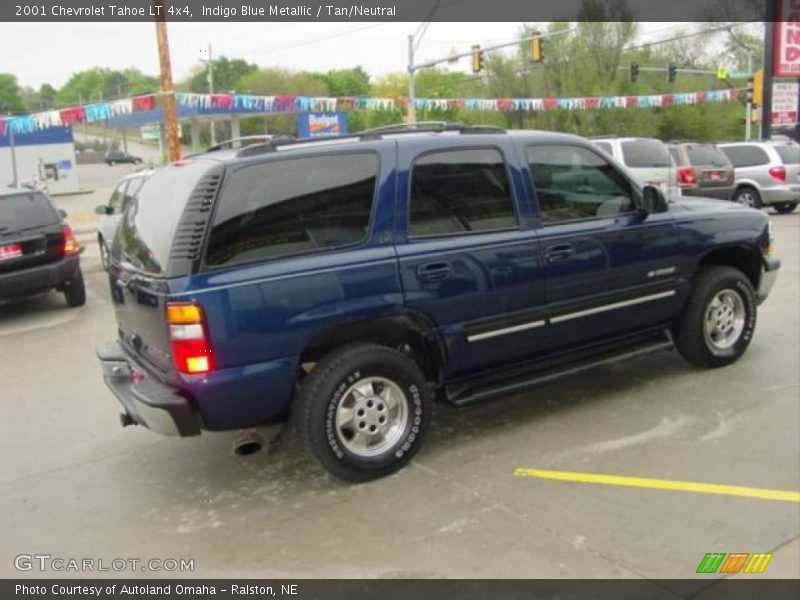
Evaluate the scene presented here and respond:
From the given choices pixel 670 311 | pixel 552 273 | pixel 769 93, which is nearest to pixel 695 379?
pixel 670 311

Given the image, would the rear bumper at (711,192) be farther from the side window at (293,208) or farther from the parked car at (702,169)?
the side window at (293,208)

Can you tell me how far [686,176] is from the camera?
15.7m

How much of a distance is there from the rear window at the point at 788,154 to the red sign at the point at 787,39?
6084mm

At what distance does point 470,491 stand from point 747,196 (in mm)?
15486

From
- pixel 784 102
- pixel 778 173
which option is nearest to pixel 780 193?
pixel 778 173

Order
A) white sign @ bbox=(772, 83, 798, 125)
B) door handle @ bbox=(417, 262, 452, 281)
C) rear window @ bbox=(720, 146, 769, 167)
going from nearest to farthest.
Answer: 1. door handle @ bbox=(417, 262, 452, 281)
2. rear window @ bbox=(720, 146, 769, 167)
3. white sign @ bbox=(772, 83, 798, 125)

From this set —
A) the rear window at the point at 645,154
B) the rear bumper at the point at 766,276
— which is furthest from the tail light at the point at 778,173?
the rear bumper at the point at 766,276

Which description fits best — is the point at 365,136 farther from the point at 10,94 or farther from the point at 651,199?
the point at 10,94

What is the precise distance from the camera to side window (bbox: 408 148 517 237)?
450 cm

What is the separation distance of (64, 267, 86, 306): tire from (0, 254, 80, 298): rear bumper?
244 millimetres

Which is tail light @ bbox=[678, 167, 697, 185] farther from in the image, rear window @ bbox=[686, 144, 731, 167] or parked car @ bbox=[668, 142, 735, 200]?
rear window @ bbox=[686, 144, 731, 167]

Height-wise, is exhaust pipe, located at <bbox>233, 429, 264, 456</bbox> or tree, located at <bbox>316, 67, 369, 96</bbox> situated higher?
tree, located at <bbox>316, 67, 369, 96</bbox>

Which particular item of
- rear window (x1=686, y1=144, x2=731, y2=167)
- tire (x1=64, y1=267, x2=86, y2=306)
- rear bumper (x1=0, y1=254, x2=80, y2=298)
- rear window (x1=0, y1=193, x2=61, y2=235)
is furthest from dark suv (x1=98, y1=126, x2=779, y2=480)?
rear window (x1=686, y1=144, x2=731, y2=167)

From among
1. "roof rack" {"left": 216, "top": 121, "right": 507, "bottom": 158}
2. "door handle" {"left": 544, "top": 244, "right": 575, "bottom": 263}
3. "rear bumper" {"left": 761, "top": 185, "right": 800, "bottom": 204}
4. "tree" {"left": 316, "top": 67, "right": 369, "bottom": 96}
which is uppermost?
"tree" {"left": 316, "top": 67, "right": 369, "bottom": 96}
